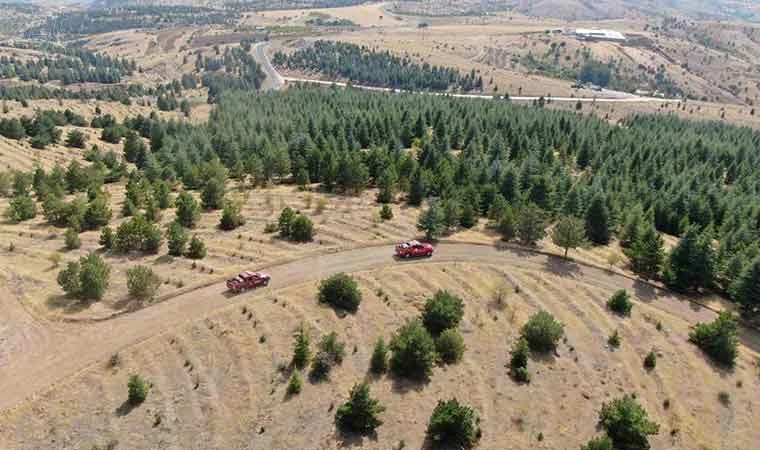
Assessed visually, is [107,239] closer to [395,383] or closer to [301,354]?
[301,354]

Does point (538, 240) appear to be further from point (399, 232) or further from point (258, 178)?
point (258, 178)

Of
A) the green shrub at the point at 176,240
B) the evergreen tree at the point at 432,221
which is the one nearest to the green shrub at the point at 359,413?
the green shrub at the point at 176,240

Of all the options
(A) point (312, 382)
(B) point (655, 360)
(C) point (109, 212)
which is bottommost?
(B) point (655, 360)

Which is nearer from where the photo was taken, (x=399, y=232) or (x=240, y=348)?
(x=240, y=348)

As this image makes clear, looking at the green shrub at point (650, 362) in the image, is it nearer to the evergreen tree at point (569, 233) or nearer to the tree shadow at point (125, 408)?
the evergreen tree at point (569, 233)

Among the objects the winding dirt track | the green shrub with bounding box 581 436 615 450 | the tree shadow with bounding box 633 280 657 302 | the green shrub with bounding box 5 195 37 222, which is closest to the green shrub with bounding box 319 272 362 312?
the winding dirt track

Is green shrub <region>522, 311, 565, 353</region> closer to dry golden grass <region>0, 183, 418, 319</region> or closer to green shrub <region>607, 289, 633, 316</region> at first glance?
green shrub <region>607, 289, 633, 316</region>

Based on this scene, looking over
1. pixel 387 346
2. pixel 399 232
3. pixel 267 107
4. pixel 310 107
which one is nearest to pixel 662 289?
pixel 399 232
